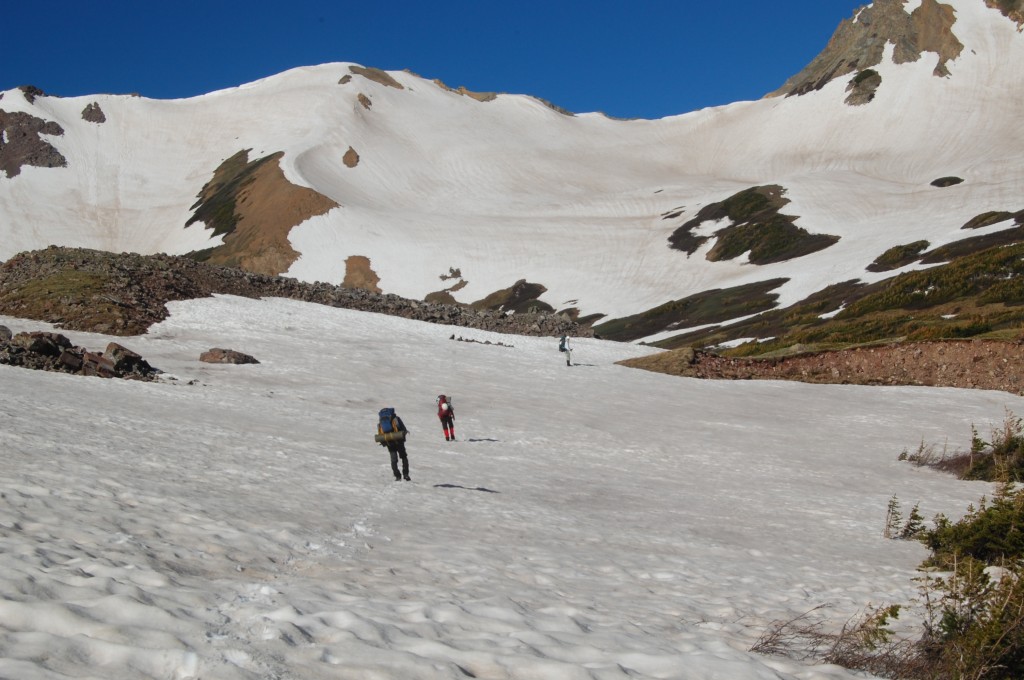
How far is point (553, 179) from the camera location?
167m

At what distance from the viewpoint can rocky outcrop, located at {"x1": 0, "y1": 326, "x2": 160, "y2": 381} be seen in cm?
2541

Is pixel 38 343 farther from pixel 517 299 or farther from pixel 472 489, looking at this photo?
pixel 517 299

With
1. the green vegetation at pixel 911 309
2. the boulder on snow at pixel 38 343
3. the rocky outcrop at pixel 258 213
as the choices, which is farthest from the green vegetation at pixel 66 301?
the rocky outcrop at pixel 258 213

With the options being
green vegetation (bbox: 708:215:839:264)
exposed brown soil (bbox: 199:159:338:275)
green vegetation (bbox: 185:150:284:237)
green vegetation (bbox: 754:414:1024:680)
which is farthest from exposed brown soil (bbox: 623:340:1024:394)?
green vegetation (bbox: 185:150:284:237)

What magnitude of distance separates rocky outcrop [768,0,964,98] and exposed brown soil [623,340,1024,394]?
142335mm

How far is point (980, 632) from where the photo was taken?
22.7 ft

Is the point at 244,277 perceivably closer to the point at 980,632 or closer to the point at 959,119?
the point at 980,632

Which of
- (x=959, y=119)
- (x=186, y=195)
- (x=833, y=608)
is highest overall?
(x=959, y=119)

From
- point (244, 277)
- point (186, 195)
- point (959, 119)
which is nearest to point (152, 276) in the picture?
point (244, 277)

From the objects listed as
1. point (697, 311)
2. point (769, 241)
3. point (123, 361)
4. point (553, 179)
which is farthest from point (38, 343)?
point (553, 179)

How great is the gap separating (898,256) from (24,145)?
152 m

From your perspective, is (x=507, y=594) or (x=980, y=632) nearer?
(x=980, y=632)

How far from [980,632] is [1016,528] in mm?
5862

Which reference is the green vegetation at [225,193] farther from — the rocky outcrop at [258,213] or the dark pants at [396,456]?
the dark pants at [396,456]
